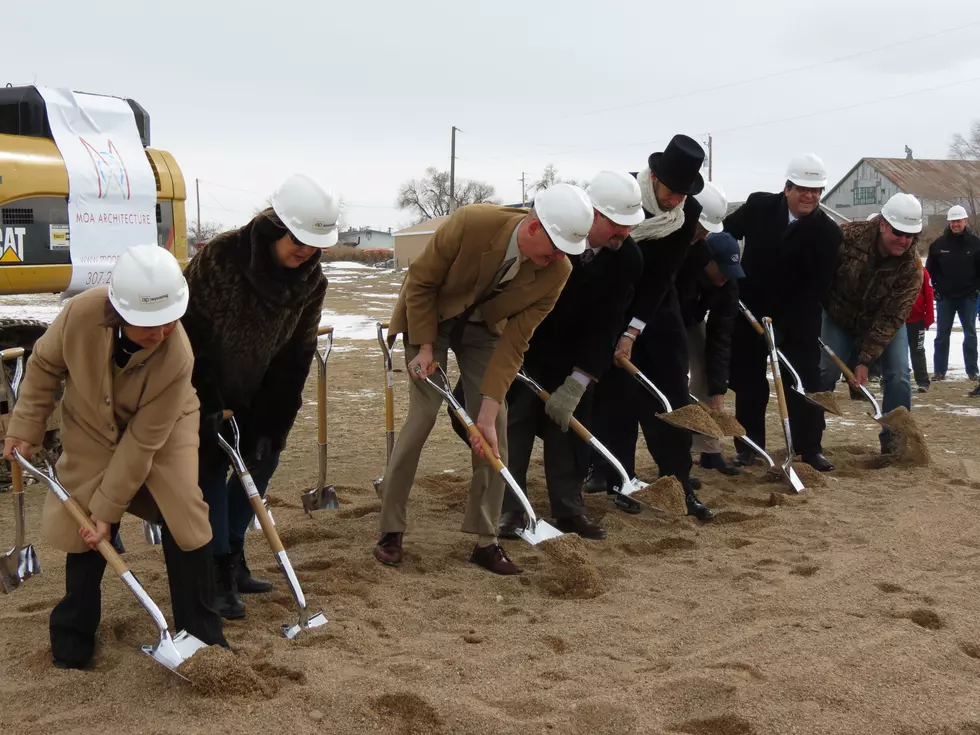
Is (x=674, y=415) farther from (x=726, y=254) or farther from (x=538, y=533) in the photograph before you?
(x=538, y=533)

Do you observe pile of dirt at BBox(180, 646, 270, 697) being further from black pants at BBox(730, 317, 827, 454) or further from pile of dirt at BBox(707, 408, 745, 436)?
black pants at BBox(730, 317, 827, 454)

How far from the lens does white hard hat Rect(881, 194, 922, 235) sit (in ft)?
22.3

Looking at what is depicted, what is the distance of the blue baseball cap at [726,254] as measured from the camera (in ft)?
20.7

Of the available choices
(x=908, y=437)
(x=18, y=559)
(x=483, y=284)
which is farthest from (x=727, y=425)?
(x=18, y=559)

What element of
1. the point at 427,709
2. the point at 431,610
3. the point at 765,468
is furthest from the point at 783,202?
the point at 427,709

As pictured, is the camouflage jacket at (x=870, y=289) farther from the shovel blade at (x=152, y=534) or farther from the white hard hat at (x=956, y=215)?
the shovel blade at (x=152, y=534)

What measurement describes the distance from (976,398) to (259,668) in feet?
28.9

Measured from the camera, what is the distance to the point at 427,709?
3.24m

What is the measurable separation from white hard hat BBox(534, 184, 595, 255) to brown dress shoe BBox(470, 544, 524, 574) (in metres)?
1.54

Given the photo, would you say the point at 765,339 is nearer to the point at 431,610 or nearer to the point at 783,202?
the point at 783,202

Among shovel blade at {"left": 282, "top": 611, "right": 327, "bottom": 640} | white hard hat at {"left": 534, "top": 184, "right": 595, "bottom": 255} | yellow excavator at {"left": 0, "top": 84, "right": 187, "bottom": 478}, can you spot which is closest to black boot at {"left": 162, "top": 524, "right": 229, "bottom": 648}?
shovel blade at {"left": 282, "top": 611, "right": 327, "bottom": 640}

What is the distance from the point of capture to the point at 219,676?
131 inches

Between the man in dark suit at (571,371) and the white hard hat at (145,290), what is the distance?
2.36 metres

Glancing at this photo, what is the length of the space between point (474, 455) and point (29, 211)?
383 centimetres
